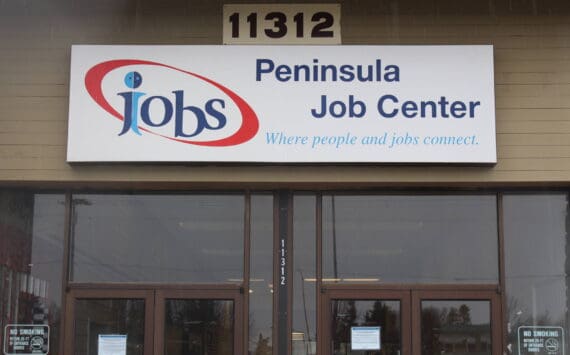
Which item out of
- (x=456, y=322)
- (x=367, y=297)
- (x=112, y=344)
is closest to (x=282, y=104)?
(x=367, y=297)

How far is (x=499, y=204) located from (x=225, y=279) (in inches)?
124

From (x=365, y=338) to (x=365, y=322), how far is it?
0.17m

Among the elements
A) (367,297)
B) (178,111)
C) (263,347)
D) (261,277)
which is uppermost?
(178,111)

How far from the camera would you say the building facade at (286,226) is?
31.4 ft

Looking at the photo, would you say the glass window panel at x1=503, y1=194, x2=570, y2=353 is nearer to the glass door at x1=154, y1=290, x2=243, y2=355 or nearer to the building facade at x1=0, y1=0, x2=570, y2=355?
the building facade at x1=0, y1=0, x2=570, y2=355

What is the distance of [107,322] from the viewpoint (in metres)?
9.66

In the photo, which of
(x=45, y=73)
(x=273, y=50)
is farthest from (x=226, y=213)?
(x=45, y=73)

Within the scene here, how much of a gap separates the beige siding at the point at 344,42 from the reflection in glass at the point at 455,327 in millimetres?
1353

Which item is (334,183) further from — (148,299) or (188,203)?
(148,299)

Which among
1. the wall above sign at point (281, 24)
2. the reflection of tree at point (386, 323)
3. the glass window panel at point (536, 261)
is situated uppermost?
the wall above sign at point (281, 24)

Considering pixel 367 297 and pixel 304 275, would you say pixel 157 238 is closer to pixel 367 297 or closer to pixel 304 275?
pixel 304 275

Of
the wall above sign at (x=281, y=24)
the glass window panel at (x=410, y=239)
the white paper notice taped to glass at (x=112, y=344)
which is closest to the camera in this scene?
A: the white paper notice taped to glass at (x=112, y=344)

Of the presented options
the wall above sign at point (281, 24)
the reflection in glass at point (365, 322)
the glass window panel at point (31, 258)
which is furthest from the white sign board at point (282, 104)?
the reflection in glass at point (365, 322)

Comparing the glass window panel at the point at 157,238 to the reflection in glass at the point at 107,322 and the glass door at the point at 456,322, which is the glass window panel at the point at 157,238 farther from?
the glass door at the point at 456,322
